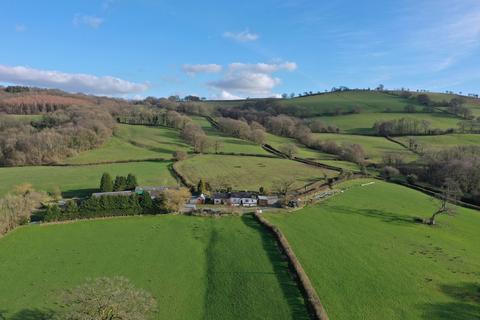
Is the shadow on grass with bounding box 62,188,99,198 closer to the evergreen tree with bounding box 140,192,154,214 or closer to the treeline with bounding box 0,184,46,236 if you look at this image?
the treeline with bounding box 0,184,46,236

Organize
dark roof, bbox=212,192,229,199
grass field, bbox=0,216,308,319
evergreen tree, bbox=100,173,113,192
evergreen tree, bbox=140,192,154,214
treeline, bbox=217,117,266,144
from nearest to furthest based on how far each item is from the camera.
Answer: grass field, bbox=0,216,308,319
evergreen tree, bbox=140,192,154,214
dark roof, bbox=212,192,229,199
evergreen tree, bbox=100,173,113,192
treeline, bbox=217,117,266,144

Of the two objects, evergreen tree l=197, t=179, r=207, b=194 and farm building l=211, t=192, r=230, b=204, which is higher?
evergreen tree l=197, t=179, r=207, b=194

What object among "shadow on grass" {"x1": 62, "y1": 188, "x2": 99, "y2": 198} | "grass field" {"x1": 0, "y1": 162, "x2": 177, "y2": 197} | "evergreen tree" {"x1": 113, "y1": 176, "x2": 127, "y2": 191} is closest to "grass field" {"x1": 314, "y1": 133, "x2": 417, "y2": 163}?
Answer: "grass field" {"x1": 0, "y1": 162, "x2": 177, "y2": 197}

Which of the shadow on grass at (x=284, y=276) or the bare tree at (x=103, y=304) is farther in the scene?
the shadow on grass at (x=284, y=276)

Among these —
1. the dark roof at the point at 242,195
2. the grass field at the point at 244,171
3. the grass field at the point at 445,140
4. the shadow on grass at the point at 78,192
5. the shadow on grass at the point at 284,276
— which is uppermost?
the grass field at the point at 445,140

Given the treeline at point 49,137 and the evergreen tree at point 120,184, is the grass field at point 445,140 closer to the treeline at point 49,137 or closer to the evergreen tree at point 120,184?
the evergreen tree at point 120,184

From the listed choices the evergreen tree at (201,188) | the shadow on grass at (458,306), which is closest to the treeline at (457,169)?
the shadow on grass at (458,306)

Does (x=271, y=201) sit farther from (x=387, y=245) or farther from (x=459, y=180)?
(x=459, y=180)
